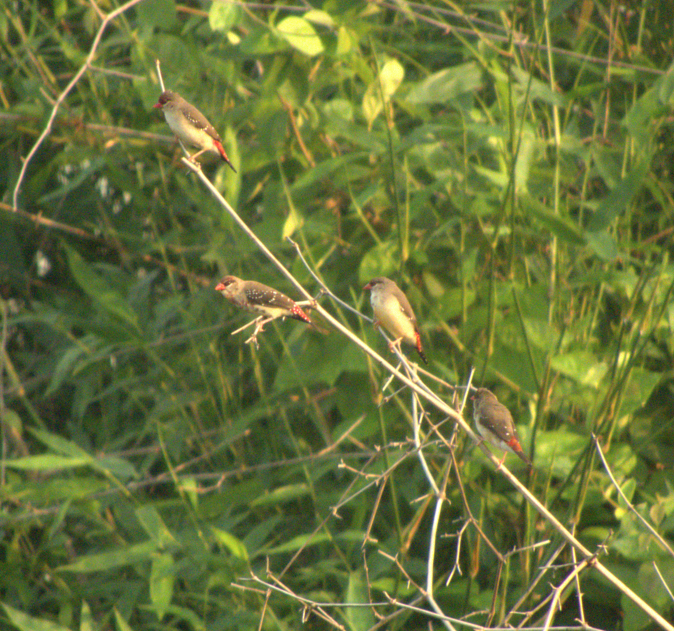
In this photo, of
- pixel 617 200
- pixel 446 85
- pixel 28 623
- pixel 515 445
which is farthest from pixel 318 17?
pixel 28 623

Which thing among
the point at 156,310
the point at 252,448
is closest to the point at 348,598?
the point at 252,448

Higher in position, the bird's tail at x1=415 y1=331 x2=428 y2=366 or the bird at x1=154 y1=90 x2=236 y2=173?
the bird at x1=154 y1=90 x2=236 y2=173

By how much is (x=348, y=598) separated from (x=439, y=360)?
0.97m

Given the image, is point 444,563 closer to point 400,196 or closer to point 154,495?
point 400,196

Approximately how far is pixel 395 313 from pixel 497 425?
1.74ft

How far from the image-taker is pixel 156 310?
4.09 metres

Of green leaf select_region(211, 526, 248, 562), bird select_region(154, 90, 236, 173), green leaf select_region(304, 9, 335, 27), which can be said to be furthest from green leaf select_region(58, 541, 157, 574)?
green leaf select_region(304, 9, 335, 27)

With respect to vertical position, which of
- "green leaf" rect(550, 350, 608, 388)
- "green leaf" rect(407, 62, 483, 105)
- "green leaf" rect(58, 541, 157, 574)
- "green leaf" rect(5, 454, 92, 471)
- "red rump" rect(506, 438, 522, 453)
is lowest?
Answer: "green leaf" rect(58, 541, 157, 574)

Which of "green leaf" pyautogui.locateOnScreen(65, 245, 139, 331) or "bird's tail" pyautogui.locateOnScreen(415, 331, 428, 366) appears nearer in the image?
"bird's tail" pyautogui.locateOnScreen(415, 331, 428, 366)

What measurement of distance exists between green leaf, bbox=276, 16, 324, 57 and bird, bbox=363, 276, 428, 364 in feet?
2.93

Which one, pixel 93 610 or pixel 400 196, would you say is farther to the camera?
pixel 93 610

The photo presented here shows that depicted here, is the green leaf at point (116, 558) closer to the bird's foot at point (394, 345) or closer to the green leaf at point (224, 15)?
the bird's foot at point (394, 345)

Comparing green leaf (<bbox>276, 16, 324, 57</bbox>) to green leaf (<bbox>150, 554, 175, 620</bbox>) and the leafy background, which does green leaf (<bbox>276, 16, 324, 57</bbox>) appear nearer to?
the leafy background

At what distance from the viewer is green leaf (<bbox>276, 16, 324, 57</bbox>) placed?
299 centimetres
